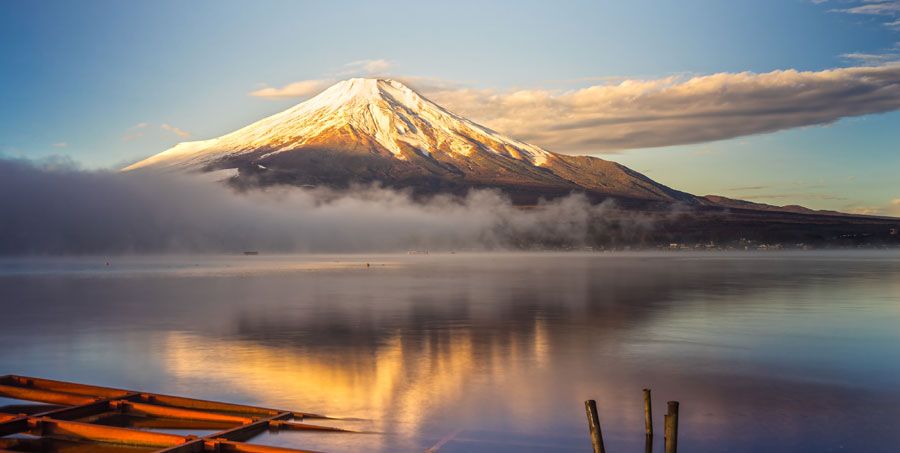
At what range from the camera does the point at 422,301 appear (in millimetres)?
40781

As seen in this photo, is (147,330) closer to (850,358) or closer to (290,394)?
(290,394)

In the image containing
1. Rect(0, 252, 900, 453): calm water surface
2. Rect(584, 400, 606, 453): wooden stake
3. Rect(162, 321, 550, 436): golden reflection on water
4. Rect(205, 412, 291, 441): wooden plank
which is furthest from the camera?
Rect(162, 321, 550, 436): golden reflection on water

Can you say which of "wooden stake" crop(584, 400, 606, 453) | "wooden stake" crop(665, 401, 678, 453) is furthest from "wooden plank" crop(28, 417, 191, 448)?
"wooden stake" crop(665, 401, 678, 453)

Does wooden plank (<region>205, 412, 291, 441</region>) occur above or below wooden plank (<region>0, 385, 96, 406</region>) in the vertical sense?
below

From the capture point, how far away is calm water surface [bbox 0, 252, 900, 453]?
1351cm

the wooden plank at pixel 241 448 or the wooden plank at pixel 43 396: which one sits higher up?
the wooden plank at pixel 43 396

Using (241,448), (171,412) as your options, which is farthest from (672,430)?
(171,412)

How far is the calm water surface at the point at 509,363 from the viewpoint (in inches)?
532

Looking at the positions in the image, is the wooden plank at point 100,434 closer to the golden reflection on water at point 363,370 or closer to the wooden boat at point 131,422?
the wooden boat at point 131,422

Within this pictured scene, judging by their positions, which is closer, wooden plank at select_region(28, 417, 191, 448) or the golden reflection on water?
wooden plank at select_region(28, 417, 191, 448)

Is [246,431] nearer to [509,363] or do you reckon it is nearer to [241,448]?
[241,448]

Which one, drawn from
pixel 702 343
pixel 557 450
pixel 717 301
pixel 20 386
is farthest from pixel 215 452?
pixel 717 301

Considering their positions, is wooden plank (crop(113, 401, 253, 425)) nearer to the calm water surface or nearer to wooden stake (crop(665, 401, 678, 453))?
the calm water surface

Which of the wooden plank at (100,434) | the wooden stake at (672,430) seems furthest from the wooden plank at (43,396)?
the wooden stake at (672,430)
